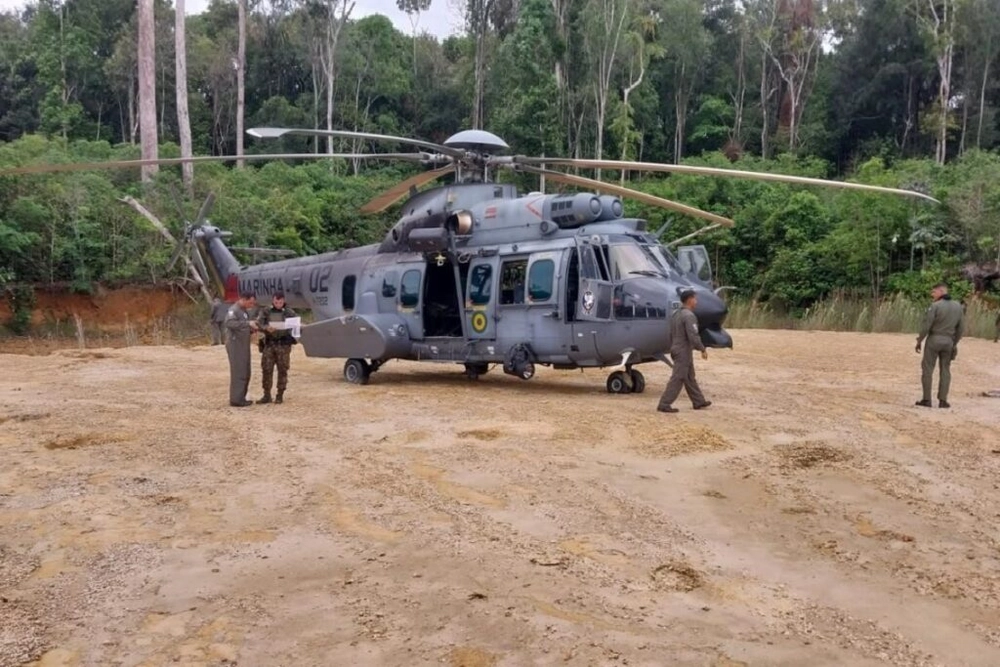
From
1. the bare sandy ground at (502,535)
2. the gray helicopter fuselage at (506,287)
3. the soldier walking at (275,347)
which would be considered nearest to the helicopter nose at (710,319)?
the gray helicopter fuselage at (506,287)

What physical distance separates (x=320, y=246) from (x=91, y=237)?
735 centimetres

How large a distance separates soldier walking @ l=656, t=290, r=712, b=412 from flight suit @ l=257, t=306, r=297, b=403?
4.61m

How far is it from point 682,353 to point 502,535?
4.98m

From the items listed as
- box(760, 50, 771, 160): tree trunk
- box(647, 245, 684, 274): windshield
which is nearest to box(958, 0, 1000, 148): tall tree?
box(760, 50, 771, 160): tree trunk

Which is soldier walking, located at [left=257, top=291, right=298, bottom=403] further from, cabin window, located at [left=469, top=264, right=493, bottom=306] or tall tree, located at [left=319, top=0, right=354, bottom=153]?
tall tree, located at [left=319, top=0, right=354, bottom=153]

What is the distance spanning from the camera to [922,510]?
19.7 ft

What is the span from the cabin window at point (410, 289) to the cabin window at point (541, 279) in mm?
2111

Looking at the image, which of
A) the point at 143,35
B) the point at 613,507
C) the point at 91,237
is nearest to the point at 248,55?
the point at 143,35

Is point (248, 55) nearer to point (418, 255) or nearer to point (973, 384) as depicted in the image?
point (418, 255)

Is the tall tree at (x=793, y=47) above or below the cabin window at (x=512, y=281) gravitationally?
above

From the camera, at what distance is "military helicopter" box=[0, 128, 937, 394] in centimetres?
1098

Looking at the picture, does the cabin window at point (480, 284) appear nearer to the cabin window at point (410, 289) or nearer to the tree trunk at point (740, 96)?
the cabin window at point (410, 289)

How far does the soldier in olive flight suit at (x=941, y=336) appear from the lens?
411 inches

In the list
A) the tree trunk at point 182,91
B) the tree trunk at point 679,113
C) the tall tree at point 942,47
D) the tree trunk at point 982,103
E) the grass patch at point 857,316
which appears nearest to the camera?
the grass patch at point 857,316
